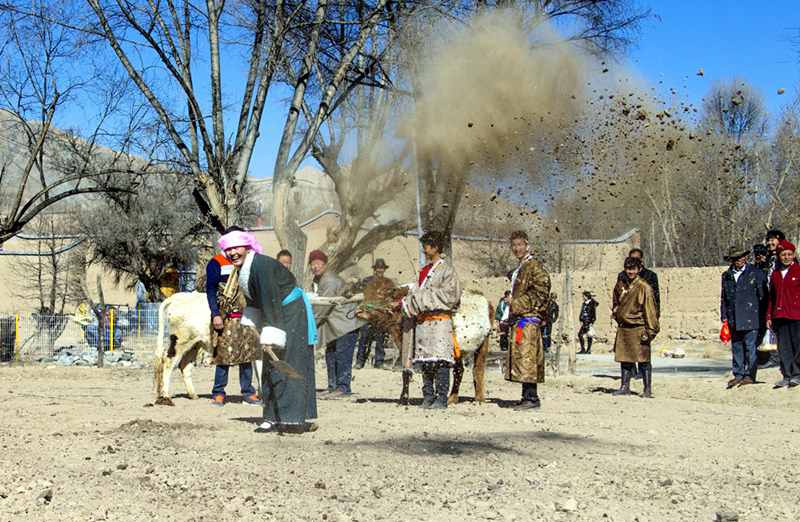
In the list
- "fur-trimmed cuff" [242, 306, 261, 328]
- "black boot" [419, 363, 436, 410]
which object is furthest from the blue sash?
"black boot" [419, 363, 436, 410]

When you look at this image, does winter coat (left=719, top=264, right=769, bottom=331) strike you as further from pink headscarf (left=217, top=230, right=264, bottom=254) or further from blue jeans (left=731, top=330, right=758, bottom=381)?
pink headscarf (left=217, top=230, right=264, bottom=254)

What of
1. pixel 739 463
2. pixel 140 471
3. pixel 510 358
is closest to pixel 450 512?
pixel 140 471

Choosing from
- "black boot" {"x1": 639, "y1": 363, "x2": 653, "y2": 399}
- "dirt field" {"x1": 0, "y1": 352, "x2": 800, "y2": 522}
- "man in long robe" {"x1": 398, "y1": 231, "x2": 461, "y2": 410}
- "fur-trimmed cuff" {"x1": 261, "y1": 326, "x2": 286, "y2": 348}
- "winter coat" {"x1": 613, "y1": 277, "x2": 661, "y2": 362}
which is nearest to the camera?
"dirt field" {"x1": 0, "y1": 352, "x2": 800, "y2": 522}

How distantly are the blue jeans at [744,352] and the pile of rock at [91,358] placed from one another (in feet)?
34.6

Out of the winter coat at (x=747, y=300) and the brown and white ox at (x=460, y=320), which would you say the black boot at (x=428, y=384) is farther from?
the winter coat at (x=747, y=300)

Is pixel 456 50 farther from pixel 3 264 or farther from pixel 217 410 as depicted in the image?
pixel 3 264

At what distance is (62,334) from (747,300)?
44.3ft

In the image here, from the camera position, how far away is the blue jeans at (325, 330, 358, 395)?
29.6 ft

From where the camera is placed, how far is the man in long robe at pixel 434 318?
7.48m

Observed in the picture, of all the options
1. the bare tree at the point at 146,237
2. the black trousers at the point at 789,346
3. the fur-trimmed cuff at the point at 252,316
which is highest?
the bare tree at the point at 146,237

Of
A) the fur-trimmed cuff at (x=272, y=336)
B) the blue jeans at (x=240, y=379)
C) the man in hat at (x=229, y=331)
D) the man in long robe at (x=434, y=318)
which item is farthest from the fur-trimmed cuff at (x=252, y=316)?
the blue jeans at (x=240, y=379)

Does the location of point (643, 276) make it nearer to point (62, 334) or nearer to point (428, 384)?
point (428, 384)

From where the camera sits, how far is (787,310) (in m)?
9.35

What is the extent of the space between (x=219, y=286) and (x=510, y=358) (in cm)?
316
